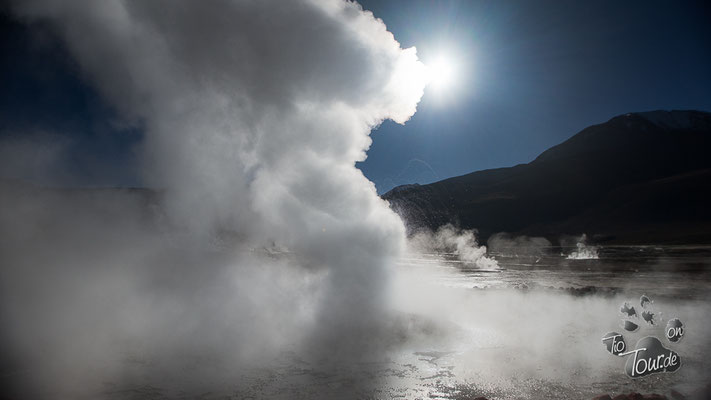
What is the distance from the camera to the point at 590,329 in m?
11.5

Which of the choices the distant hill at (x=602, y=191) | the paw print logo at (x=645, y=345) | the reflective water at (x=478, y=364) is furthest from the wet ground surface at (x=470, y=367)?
the distant hill at (x=602, y=191)

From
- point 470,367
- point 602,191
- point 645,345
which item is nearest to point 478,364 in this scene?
point 470,367

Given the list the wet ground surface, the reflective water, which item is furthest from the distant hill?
the wet ground surface

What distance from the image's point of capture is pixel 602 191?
402ft

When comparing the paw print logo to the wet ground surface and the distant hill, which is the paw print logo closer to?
the wet ground surface

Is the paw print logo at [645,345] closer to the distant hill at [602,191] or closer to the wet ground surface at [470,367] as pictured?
the wet ground surface at [470,367]

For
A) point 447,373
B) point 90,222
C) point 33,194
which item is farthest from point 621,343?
point 33,194

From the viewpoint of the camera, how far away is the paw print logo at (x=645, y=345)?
26.8ft

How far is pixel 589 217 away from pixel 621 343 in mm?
114253

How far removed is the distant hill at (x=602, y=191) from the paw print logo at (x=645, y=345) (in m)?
70.3

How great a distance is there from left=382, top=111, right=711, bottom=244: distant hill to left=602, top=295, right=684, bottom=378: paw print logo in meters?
70.3

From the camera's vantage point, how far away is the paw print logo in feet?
26.8

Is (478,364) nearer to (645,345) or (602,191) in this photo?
(645,345)

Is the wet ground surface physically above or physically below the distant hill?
below
